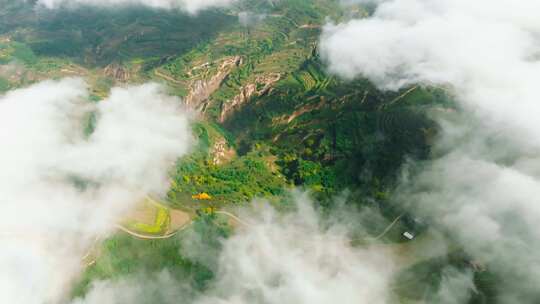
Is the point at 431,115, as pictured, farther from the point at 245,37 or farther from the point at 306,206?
the point at 245,37

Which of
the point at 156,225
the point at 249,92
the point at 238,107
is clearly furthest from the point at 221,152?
the point at 249,92

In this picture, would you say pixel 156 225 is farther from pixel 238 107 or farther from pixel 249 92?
pixel 249 92

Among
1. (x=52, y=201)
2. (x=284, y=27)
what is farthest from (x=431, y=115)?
(x=284, y=27)

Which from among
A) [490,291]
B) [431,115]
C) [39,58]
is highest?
[39,58]

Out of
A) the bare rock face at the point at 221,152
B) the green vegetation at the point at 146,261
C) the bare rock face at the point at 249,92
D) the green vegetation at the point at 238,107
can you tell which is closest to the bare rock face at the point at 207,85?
the green vegetation at the point at 238,107

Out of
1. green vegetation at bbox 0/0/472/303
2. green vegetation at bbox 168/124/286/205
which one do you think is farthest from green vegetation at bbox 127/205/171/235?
green vegetation at bbox 168/124/286/205

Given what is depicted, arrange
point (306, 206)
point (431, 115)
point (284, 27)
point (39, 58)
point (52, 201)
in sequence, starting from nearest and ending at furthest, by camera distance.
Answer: point (52, 201), point (306, 206), point (431, 115), point (39, 58), point (284, 27)
